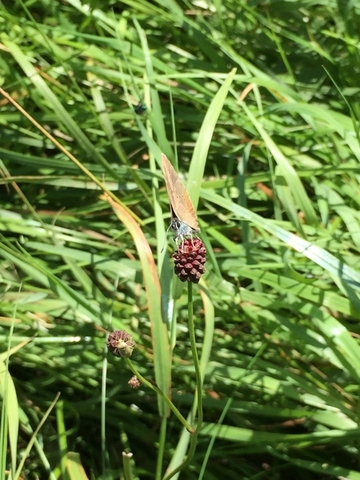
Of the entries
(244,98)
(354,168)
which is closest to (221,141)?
(244,98)

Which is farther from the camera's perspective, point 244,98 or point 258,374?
point 244,98

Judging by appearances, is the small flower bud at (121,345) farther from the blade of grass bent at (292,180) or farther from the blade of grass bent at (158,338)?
the blade of grass bent at (292,180)

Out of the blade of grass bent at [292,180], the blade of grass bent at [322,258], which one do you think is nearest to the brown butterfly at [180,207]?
the blade of grass bent at [322,258]

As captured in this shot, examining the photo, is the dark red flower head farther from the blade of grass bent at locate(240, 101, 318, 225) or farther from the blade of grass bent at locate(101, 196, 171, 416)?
the blade of grass bent at locate(240, 101, 318, 225)

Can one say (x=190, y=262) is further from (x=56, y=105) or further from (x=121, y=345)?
(x=56, y=105)

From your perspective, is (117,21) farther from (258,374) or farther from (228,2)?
(258,374)

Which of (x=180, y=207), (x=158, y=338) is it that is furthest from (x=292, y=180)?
(x=180, y=207)

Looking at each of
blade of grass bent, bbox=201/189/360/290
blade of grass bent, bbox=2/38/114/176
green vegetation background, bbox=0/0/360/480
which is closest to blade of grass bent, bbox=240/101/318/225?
green vegetation background, bbox=0/0/360/480
